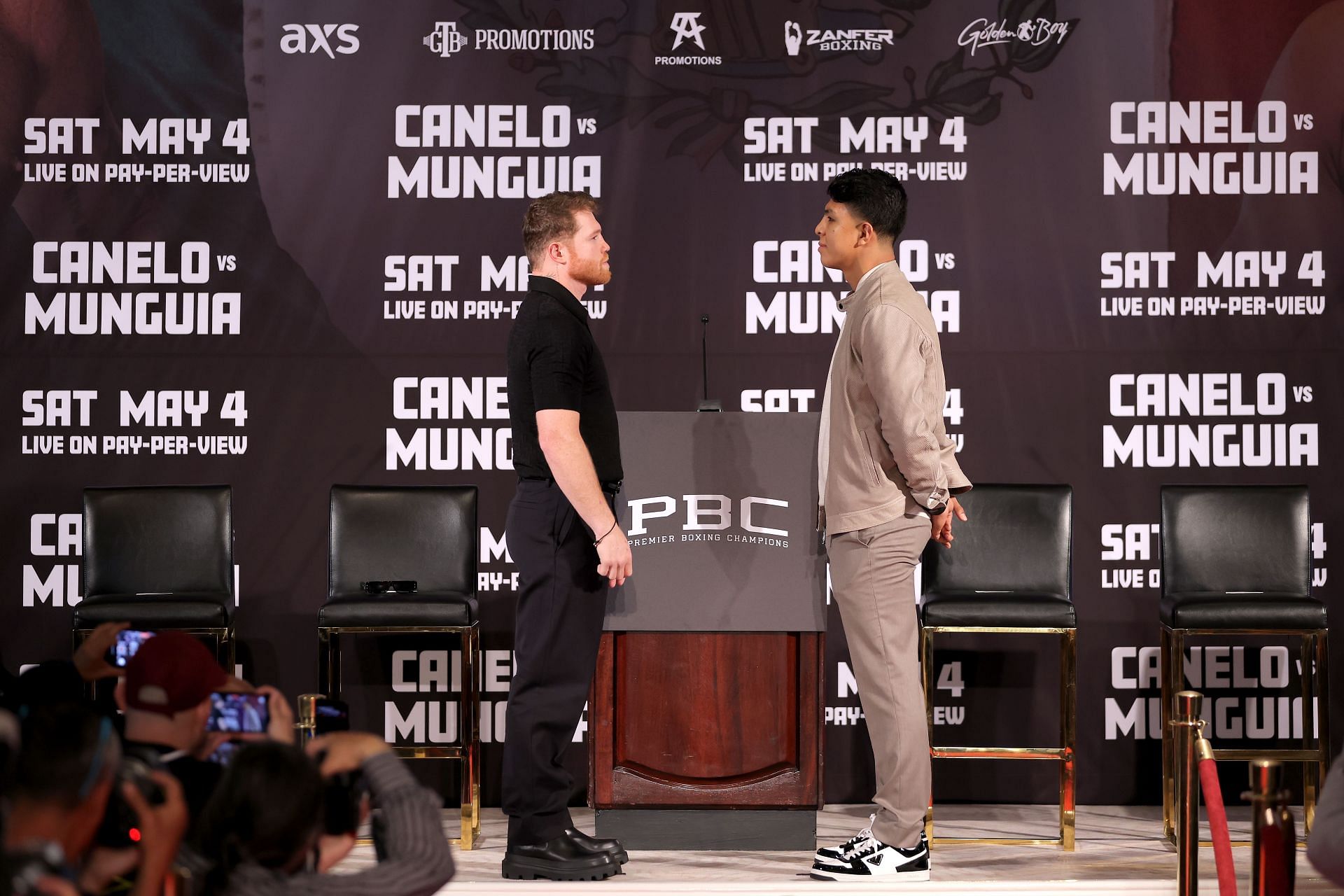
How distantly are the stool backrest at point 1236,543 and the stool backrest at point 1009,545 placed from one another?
1.09ft

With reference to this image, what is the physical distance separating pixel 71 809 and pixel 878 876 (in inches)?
106

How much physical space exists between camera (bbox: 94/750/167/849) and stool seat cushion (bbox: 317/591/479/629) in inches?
115

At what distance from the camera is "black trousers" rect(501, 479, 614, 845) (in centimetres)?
342

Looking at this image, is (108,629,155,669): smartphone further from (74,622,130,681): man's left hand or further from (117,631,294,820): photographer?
(117,631,294,820): photographer

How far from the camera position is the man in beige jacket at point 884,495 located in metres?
3.44

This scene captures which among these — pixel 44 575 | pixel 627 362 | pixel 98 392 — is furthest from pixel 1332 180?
pixel 44 575

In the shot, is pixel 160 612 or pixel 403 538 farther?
pixel 403 538

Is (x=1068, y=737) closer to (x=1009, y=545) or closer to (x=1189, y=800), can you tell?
(x=1009, y=545)

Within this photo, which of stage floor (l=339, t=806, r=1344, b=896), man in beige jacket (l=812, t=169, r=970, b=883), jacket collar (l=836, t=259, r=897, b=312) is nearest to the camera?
stage floor (l=339, t=806, r=1344, b=896)

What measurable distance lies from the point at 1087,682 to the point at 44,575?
12.1ft

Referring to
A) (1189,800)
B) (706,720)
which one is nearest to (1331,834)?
(1189,800)

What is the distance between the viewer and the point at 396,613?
13.5 ft

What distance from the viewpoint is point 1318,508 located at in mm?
4816

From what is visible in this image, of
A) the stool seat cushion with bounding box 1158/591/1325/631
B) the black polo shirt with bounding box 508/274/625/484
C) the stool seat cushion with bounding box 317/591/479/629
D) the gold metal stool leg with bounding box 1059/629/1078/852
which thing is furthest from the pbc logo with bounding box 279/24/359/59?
the stool seat cushion with bounding box 1158/591/1325/631
